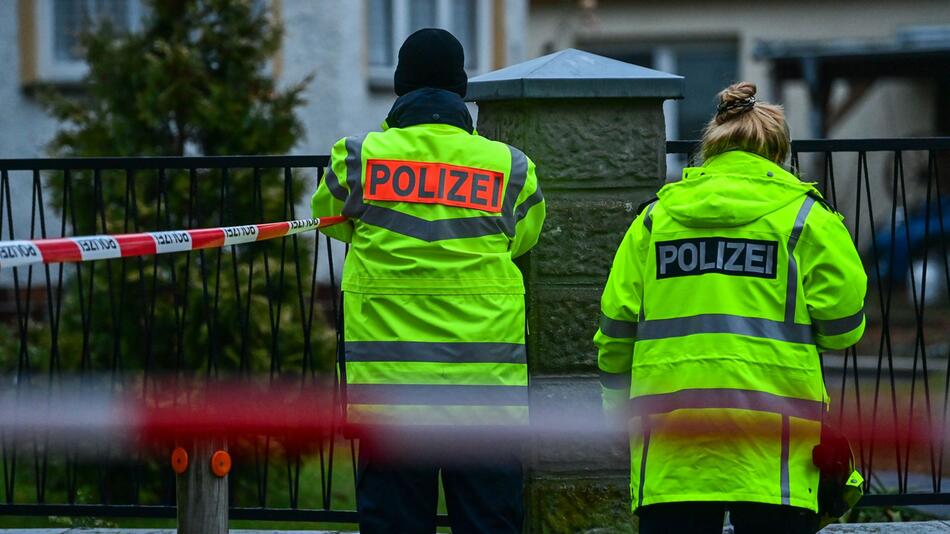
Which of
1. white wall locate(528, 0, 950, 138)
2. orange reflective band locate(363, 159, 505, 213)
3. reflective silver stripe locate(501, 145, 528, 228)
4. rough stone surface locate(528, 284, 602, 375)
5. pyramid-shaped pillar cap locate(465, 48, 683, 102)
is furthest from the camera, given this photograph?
white wall locate(528, 0, 950, 138)

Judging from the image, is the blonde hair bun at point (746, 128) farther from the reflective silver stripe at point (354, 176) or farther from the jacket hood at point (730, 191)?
the reflective silver stripe at point (354, 176)

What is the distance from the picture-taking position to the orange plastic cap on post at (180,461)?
144 inches

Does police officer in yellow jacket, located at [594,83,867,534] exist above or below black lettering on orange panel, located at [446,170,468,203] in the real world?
below

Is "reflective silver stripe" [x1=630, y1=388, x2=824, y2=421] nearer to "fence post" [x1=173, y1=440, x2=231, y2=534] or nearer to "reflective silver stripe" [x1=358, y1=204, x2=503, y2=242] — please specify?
"reflective silver stripe" [x1=358, y1=204, x2=503, y2=242]

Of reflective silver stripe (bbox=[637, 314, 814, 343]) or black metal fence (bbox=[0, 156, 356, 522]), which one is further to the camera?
black metal fence (bbox=[0, 156, 356, 522])

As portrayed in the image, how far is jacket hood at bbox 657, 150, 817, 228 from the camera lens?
322cm

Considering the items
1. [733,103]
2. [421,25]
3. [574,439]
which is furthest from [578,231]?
[421,25]

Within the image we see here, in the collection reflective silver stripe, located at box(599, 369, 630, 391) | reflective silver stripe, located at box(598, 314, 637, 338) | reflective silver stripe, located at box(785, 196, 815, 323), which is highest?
reflective silver stripe, located at box(785, 196, 815, 323)

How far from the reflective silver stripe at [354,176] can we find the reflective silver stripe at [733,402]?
904mm

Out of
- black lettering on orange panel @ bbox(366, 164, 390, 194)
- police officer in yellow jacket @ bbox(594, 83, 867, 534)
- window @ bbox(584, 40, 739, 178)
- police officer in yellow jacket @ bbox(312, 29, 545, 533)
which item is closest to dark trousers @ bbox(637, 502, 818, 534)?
police officer in yellow jacket @ bbox(594, 83, 867, 534)

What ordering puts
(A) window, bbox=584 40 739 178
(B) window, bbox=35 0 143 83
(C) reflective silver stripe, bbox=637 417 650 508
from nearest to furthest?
(C) reflective silver stripe, bbox=637 417 650 508
(B) window, bbox=35 0 143 83
(A) window, bbox=584 40 739 178

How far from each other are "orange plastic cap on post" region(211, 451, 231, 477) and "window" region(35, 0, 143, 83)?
850cm

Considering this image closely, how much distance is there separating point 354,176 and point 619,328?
2.61 ft

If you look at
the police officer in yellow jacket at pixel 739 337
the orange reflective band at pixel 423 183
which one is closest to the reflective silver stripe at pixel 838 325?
the police officer in yellow jacket at pixel 739 337
